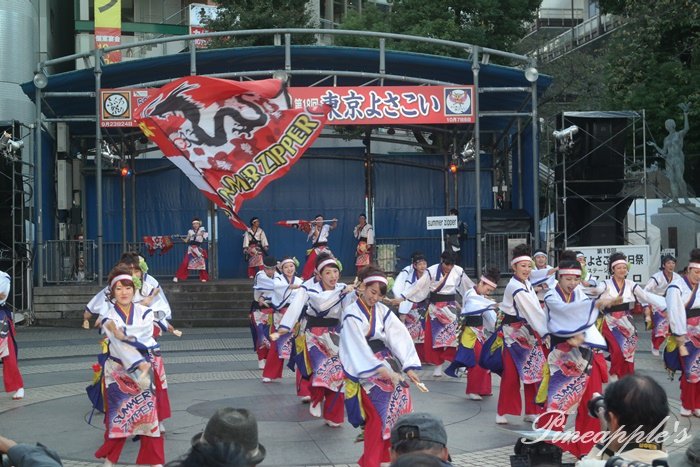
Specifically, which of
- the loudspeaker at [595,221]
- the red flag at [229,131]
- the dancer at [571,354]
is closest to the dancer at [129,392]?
the dancer at [571,354]

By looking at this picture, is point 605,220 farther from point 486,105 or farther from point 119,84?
point 119,84

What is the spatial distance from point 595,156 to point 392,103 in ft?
16.8

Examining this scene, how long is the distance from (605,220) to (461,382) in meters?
10.7

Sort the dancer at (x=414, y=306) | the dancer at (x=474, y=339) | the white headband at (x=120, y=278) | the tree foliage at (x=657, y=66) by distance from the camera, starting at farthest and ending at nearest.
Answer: the tree foliage at (x=657, y=66), the dancer at (x=414, y=306), the dancer at (x=474, y=339), the white headband at (x=120, y=278)

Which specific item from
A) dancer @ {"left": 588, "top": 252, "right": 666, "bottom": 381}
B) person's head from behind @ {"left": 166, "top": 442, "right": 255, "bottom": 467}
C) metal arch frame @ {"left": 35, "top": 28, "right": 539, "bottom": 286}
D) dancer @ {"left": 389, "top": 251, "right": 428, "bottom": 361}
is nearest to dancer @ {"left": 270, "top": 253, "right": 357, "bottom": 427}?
dancer @ {"left": 588, "top": 252, "right": 666, "bottom": 381}

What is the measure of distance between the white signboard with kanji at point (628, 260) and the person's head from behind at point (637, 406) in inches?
678

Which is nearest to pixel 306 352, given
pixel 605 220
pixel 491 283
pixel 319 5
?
pixel 491 283

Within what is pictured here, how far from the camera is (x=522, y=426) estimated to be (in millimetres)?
10289

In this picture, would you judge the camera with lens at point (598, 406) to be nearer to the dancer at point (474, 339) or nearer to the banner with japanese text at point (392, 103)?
the dancer at point (474, 339)

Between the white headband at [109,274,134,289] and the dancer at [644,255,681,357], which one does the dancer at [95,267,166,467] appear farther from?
the dancer at [644,255,681,357]

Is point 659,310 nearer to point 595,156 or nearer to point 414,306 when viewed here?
point 414,306

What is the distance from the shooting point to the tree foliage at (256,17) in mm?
28125

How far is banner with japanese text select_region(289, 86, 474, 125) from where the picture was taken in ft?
67.7

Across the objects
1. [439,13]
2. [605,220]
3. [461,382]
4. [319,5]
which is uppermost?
[319,5]
